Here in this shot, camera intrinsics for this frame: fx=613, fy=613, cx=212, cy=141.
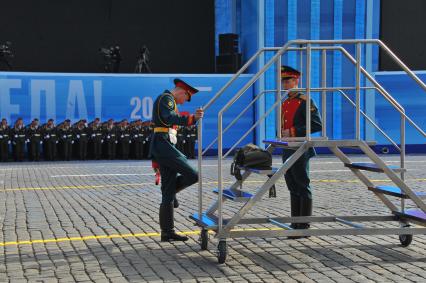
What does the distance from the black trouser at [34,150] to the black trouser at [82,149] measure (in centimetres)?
145

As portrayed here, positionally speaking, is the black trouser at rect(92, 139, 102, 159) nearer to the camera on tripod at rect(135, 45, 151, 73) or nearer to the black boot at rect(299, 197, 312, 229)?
the camera on tripod at rect(135, 45, 151, 73)

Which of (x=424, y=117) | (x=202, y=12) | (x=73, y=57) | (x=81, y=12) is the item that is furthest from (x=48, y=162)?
(x=424, y=117)

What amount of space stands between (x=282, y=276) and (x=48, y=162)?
55.6 ft

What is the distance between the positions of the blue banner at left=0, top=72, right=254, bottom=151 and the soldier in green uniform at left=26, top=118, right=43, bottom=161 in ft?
2.46

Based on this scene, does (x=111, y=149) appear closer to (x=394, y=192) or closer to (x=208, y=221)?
(x=208, y=221)

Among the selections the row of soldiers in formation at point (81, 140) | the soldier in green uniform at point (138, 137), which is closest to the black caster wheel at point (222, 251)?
the row of soldiers in formation at point (81, 140)

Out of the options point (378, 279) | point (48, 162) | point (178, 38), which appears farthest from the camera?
point (178, 38)

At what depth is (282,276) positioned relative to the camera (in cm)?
560

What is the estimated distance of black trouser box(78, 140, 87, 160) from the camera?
2225 cm

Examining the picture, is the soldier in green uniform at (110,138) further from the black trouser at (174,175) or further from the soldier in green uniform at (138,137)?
the black trouser at (174,175)

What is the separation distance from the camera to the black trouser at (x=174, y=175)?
7016 mm

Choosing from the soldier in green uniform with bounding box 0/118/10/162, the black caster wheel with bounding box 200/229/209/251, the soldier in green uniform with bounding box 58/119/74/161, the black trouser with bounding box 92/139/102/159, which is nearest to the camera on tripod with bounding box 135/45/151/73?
the black trouser with bounding box 92/139/102/159

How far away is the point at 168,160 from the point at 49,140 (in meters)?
15.7

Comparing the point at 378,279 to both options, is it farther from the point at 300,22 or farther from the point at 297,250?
the point at 300,22
